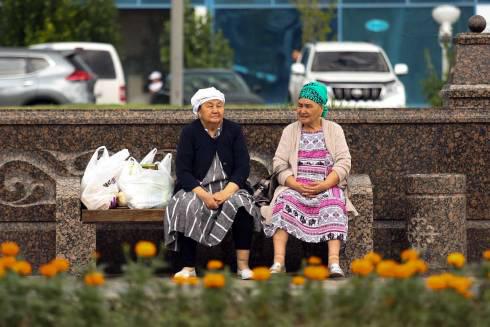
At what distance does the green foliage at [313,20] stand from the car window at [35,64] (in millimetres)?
14667

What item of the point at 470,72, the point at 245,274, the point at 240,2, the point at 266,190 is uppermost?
the point at 240,2

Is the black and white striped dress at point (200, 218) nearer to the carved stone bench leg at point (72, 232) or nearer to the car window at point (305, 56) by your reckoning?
the carved stone bench leg at point (72, 232)

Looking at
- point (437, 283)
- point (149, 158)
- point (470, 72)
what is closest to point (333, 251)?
point (149, 158)

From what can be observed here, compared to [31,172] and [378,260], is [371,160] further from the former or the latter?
[378,260]

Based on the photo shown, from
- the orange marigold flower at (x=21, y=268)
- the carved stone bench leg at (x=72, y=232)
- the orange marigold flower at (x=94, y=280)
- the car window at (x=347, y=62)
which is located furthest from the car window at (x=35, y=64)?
the orange marigold flower at (x=94, y=280)

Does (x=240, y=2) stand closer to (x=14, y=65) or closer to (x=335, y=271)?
(x=14, y=65)

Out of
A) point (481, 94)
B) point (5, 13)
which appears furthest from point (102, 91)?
point (481, 94)

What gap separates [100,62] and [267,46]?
14.1 metres

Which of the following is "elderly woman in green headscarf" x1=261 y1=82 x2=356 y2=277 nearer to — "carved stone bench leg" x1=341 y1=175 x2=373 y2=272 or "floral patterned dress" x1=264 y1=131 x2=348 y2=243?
"floral patterned dress" x1=264 y1=131 x2=348 y2=243

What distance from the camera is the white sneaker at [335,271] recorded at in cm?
867

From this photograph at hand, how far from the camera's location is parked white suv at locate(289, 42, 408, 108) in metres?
24.0

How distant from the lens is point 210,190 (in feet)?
29.8

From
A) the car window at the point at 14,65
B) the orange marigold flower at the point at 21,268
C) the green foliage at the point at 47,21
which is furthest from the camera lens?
the green foliage at the point at 47,21

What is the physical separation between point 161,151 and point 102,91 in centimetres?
1733
